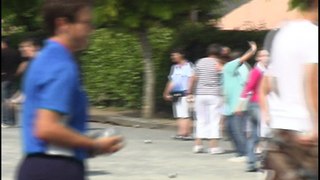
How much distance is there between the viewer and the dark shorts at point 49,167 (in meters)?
3.60

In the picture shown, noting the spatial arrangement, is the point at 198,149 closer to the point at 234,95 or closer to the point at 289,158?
the point at 234,95

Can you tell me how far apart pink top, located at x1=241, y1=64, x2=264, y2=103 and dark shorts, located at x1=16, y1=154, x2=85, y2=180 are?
6119 millimetres

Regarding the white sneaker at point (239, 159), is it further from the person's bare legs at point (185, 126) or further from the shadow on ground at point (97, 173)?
the person's bare legs at point (185, 126)

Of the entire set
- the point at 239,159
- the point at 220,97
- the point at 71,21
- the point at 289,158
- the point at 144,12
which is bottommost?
the point at 239,159

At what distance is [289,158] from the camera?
173 inches

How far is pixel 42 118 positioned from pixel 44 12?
0.50 meters

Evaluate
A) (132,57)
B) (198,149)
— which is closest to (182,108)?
(198,149)

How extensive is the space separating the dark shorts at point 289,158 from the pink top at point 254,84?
499cm

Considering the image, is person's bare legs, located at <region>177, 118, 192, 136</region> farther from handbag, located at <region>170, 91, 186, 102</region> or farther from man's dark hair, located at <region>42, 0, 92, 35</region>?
man's dark hair, located at <region>42, 0, 92, 35</region>

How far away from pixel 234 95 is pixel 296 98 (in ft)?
19.2

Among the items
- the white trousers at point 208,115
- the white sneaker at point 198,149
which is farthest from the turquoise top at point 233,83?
the white sneaker at point 198,149

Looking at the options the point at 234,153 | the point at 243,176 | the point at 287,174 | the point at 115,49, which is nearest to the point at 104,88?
the point at 115,49

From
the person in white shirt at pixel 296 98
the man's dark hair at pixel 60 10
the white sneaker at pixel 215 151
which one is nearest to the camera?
the man's dark hair at pixel 60 10

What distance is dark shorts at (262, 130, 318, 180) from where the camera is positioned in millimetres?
4219
